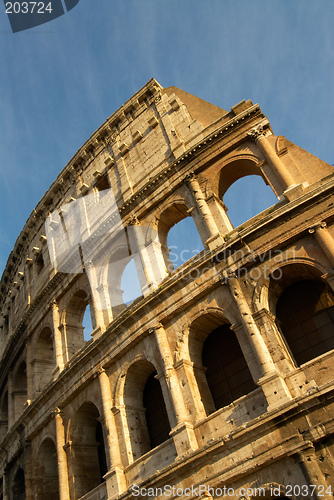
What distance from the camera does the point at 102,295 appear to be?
15.5 metres

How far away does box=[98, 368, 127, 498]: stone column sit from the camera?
11531 millimetres

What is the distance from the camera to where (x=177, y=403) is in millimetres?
11086

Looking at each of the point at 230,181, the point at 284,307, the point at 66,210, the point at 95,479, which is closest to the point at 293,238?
the point at 284,307

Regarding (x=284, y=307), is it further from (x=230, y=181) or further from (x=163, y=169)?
(x=163, y=169)

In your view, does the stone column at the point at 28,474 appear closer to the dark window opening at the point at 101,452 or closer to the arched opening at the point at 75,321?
the dark window opening at the point at 101,452

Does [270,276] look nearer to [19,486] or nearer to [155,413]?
[155,413]

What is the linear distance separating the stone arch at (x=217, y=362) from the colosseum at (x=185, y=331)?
0.05m

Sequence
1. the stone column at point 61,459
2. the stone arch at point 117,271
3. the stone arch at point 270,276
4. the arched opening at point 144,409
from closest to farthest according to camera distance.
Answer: the stone arch at point 270,276
the arched opening at point 144,409
the stone column at point 61,459
the stone arch at point 117,271

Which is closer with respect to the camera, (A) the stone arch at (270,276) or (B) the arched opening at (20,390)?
(A) the stone arch at (270,276)

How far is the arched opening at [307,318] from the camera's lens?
1083cm

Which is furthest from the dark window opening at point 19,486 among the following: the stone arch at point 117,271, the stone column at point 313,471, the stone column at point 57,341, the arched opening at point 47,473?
the stone column at point 313,471

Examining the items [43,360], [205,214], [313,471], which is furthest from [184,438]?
[43,360]

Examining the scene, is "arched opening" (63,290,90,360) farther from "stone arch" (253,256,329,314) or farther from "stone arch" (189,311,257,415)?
"stone arch" (253,256,329,314)

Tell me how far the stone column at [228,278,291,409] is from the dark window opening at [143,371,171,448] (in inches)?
157
